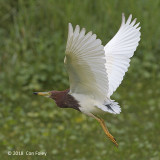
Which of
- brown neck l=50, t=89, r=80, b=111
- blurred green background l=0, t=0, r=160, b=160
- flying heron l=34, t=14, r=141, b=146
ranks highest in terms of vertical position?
flying heron l=34, t=14, r=141, b=146

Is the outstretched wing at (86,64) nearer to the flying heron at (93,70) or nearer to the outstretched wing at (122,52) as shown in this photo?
the flying heron at (93,70)

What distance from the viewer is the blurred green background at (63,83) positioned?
5.87m

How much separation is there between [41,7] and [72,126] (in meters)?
1.83

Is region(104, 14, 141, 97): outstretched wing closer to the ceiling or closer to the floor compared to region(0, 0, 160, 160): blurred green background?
closer to the ceiling

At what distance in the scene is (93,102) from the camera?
451cm

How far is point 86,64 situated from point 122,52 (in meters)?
0.90

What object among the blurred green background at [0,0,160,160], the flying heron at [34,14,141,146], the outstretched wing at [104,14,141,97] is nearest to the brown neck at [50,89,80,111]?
the flying heron at [34,14,141,146]

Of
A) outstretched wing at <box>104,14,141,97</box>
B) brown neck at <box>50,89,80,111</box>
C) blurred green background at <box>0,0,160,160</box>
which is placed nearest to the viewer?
brown neck at <box>50,89,80,111</box>

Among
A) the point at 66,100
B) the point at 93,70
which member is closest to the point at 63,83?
the point at 66,100

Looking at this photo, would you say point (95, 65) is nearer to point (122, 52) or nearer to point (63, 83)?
point (122, 52)

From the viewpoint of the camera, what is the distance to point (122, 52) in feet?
16.1

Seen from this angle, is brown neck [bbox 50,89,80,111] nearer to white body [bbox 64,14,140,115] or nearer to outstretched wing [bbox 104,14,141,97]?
white body [bbox 64,14,140,115]

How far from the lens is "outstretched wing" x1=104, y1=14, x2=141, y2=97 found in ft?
15.9

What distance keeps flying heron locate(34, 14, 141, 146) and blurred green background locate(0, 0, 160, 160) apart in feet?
3.79
